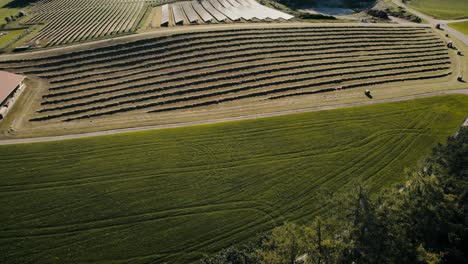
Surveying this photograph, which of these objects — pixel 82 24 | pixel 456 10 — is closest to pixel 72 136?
pixel 82 24

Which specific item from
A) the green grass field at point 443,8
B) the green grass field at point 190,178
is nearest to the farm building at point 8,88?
the green grass field at point 190,178

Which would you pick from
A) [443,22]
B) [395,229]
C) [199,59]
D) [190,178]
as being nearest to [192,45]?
[199,59]

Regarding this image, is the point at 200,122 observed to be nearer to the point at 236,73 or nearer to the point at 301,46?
the point at 236,73

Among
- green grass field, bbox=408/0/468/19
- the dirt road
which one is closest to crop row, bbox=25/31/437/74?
the dirt road

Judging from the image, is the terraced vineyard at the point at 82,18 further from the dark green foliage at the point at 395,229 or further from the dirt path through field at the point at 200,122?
the dark green foliage at the point at 395,229

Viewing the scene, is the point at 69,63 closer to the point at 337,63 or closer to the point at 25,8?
the point at 337,63

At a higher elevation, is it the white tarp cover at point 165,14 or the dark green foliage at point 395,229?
the white tarp cover at point 165,14
